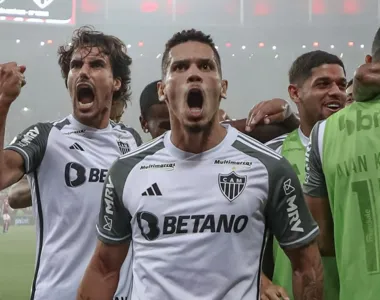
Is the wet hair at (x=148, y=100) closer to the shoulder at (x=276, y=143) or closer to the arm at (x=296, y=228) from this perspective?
the shoulder at (x=276, y=143)

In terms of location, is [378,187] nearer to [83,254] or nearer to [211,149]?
[211,149]

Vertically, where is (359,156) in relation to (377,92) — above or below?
below

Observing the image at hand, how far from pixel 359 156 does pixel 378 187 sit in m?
0.12

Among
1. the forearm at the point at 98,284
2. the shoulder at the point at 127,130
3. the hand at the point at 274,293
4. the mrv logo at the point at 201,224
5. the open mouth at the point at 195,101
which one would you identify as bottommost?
the hand at the point at 274,293

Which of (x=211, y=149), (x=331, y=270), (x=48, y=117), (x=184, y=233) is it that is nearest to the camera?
(x=184, y=233)

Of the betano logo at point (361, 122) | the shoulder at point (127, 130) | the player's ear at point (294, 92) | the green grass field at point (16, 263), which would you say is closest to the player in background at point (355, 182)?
the betano logo at point (361, 122)

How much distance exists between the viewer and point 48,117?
29562mm

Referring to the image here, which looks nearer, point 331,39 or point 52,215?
point 52,215

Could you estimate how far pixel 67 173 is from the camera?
2691 millimetres

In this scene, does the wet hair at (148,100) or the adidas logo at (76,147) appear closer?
the adidas logo at (76,147)

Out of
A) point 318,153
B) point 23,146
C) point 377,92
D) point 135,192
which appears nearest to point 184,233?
point 135,192

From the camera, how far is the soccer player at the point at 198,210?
188cm

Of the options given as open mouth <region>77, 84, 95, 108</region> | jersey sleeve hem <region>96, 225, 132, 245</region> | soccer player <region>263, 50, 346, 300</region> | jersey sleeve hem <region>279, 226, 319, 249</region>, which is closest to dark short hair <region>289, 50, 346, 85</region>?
soccer player <region>263, 50, 346, 300</region>

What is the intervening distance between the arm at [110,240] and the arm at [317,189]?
0.71 m
